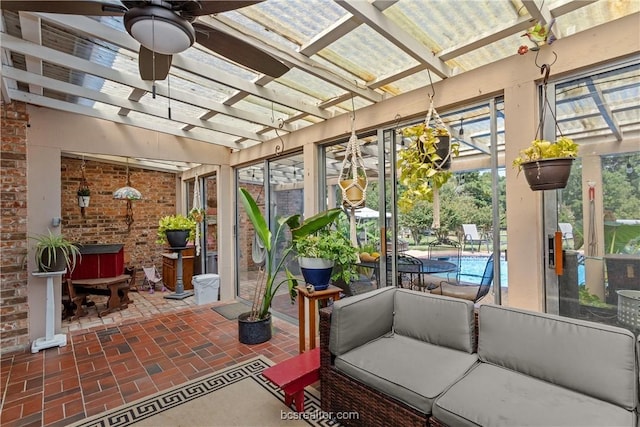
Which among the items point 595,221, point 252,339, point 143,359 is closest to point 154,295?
point 143,359

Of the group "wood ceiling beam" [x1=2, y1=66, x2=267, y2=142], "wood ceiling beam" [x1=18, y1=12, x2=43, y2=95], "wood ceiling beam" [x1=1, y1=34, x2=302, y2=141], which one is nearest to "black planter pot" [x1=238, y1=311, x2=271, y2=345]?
"wood ceiling beam" [x1=1, y1=34, x2=302, y2=141]

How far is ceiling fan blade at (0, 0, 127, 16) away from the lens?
4.63ft

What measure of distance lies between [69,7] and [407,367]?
269 centimetres

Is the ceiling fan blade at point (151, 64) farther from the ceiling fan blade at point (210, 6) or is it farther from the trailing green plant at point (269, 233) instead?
the trailing green plant at point (269, 233)

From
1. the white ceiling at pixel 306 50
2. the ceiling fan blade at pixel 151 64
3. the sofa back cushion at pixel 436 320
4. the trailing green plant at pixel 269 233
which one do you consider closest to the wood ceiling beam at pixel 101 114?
the white ceiling at pixel 306 50

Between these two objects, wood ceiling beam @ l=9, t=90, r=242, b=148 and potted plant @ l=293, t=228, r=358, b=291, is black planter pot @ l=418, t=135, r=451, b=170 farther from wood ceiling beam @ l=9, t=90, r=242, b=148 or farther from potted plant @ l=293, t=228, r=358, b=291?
wood ceiling beam @ l=9, t=90, r=242, b=148

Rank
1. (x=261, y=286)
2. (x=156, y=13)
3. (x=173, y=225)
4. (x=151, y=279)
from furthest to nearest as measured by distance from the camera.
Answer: (x=151, y=279)
(x=173, y=225)
(x=261, y=286)
(x=156, y=13)

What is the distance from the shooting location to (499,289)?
2.43m

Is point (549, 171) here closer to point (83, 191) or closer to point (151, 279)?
point (151, 279)

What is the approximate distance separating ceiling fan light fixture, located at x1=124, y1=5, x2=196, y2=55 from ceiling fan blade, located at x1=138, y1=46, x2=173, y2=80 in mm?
423

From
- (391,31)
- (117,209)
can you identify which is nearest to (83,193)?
(117,209)

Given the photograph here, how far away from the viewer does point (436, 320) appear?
2.23 metres

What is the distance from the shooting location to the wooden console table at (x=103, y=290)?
453 cm

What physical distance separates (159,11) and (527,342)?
2.67 metres
